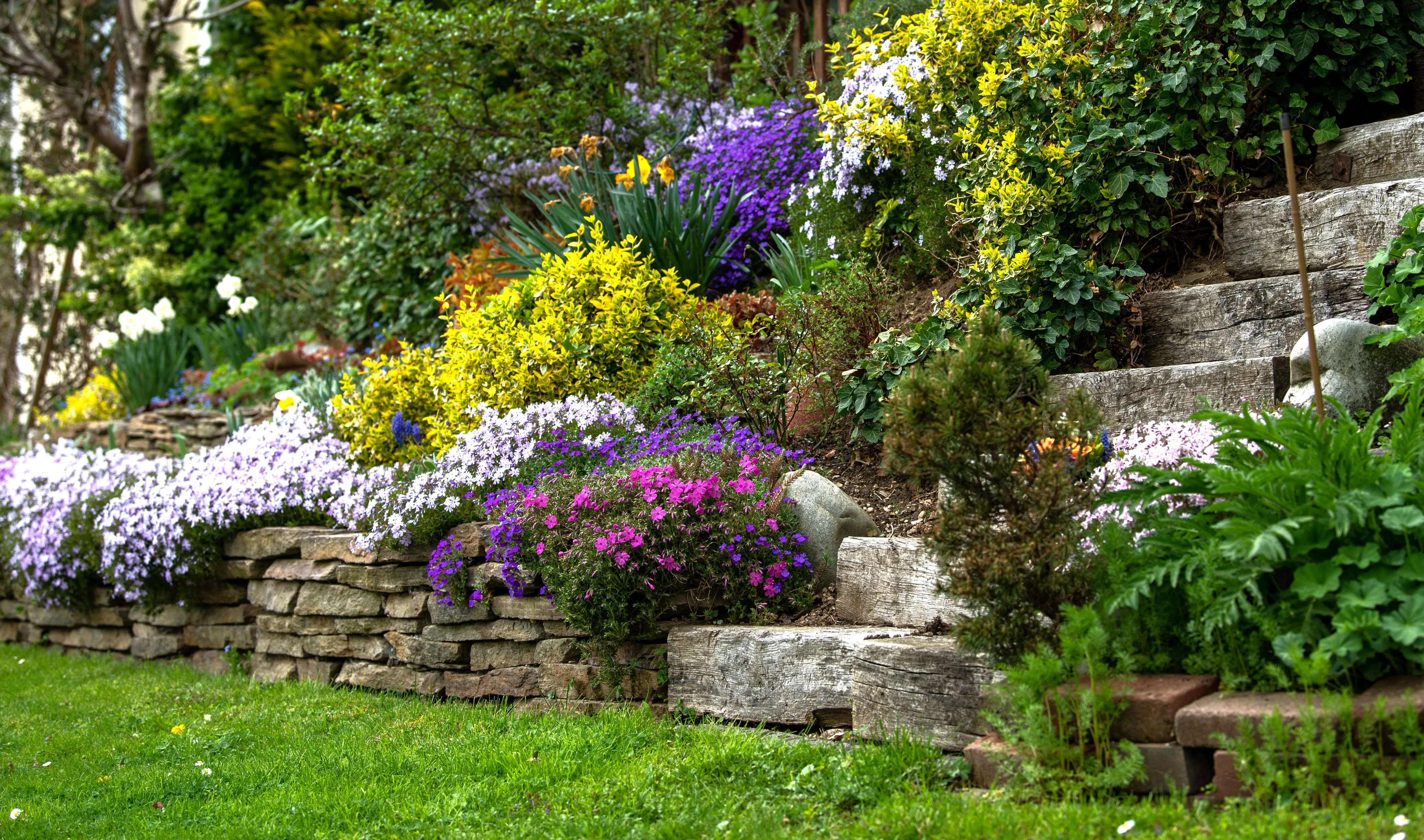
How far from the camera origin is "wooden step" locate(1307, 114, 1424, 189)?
4.29 metres

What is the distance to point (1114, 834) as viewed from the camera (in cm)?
232

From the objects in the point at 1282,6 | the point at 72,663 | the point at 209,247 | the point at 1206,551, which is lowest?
the point at 72,663

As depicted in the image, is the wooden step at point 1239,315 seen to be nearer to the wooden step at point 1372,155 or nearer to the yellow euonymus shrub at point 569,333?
the wooden step at point 1372,155

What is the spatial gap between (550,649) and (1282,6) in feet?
11.6

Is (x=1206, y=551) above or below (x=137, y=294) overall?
below

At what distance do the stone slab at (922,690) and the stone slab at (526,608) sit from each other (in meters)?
1.26

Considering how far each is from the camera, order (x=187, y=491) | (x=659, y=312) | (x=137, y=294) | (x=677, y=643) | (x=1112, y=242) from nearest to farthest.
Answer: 1. (x=677, y=643)
2. (x=1112, y=242)
3. (x=659, y=312)
4. (x=187, y=491)
5. (x=137, y=294)

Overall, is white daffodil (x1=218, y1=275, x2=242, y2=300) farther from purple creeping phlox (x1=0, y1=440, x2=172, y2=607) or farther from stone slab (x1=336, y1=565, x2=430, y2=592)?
stone slab (x1=336, y1=565, x2=430, y2=592)

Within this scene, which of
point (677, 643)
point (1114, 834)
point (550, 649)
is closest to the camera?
point (1114, 834)

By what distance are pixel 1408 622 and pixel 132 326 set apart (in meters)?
9.00

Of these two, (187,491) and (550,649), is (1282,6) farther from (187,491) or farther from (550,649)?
(187,491)

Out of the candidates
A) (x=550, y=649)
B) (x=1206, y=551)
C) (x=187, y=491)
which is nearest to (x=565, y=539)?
(x=550, y=649)

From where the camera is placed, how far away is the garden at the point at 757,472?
257cm

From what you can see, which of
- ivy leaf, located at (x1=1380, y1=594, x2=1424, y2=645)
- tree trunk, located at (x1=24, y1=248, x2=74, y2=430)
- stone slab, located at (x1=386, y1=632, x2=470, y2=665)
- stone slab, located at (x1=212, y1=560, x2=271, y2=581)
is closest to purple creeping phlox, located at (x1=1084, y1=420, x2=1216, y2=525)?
ivy leaf, located at (x1=1380, y1=594, x2=1424, y2=645)
